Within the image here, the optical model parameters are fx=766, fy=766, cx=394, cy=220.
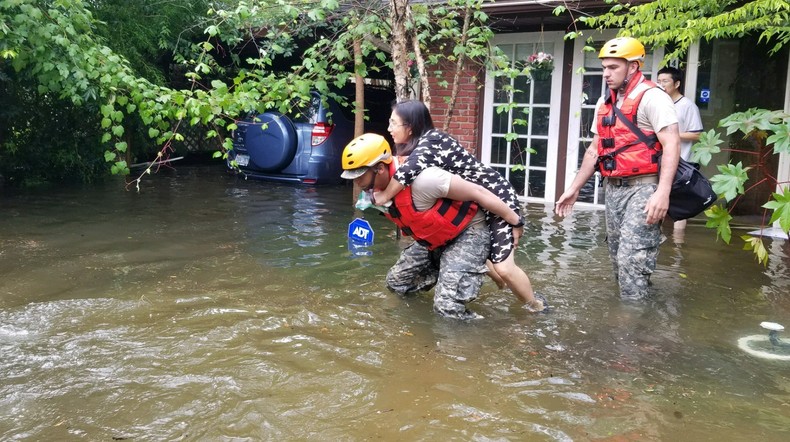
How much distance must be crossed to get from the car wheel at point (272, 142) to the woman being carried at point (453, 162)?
6808mm

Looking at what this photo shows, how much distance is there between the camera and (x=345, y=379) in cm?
408

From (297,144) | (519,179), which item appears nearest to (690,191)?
(519,179)

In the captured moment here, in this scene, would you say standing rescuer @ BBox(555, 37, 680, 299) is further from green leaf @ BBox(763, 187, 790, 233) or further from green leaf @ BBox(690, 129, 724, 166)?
green leaf @ BBox(763, 187, 790, 233)

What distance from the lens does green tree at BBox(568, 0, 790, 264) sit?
473 centimetres

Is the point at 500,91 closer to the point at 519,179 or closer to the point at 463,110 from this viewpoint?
the point at 463,110

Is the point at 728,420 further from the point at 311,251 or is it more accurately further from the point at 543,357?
the point at 311,251

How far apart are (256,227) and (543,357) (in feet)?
16.2

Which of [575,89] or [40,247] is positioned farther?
Result: [575,89]

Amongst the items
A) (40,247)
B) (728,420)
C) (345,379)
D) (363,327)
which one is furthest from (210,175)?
(728,420)

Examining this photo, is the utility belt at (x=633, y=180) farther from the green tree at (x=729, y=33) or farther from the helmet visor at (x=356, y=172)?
the helmet visor at (x=356, y=172)

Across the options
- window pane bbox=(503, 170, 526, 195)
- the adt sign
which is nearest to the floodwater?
the adt sign

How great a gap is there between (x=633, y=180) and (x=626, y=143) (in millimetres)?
263

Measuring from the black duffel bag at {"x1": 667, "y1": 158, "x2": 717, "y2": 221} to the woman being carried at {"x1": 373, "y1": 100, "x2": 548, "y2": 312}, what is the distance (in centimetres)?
112

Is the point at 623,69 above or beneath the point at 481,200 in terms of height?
above
